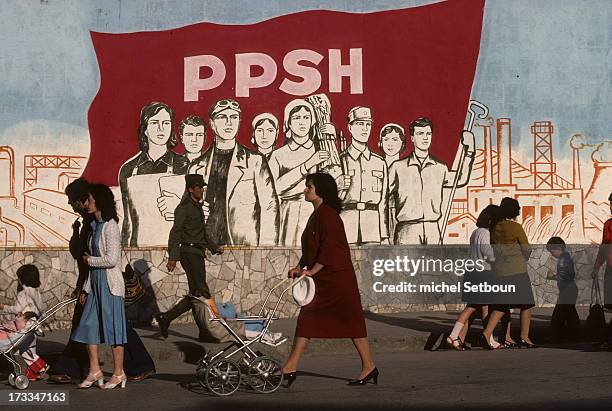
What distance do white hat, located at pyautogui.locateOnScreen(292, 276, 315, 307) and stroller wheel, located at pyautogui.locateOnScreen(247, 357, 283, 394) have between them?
1.82 feet

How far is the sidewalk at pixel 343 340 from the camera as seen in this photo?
13.7 metres

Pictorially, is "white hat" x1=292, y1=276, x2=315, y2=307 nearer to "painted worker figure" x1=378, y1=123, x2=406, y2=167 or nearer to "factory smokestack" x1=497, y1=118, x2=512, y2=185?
"painted worker figure" x1=378, y1=123, x2=406, y2=167

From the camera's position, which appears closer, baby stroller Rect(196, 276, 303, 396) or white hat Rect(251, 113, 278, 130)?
baby stroller Rect(196, 276, 303, 396)

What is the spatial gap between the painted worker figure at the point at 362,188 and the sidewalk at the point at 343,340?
1.32 meters

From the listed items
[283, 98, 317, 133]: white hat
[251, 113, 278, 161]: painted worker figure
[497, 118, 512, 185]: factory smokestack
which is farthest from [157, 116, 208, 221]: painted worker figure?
[497, 118, 512, 185]: factory smokestack

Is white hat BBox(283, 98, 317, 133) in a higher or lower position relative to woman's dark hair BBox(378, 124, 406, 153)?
higher

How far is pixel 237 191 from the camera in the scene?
17984 mm

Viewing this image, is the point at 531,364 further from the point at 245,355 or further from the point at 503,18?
the point at 503,18

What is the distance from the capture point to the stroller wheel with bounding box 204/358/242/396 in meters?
10.3

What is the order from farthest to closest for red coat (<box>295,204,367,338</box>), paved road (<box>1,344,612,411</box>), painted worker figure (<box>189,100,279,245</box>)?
1. painted worker figure (<box>189,100,279,245</box>)
2. red coat (<box>295,204,367,338</box>)
3. paved road (<box>1,344,612,411</box>)

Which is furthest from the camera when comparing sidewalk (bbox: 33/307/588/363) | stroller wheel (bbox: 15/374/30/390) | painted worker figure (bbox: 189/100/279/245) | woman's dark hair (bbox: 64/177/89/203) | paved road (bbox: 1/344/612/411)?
painted worker figure (bbox: 189/100/279/245)

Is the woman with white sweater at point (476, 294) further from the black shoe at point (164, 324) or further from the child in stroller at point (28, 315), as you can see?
the child in stroller at point (28, 315)

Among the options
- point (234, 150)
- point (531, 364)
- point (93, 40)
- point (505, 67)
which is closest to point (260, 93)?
point (234, 150)

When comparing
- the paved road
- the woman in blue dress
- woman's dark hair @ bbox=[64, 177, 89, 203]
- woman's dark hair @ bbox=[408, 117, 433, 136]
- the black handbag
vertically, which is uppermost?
woman's dark hair @ bbox=[408, 117, 433, 136]
